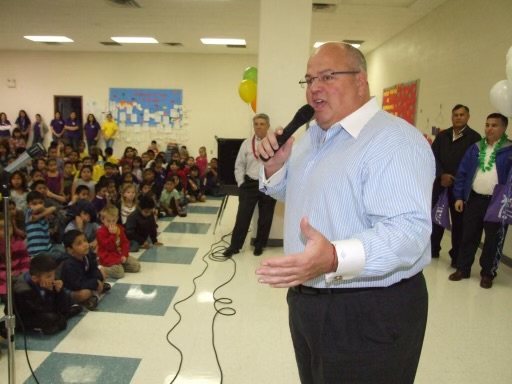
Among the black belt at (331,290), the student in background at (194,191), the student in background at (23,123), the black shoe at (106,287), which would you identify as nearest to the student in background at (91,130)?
the student in background at (23,123)

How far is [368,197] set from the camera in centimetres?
105

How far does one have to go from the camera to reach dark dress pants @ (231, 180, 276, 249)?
14.4ft

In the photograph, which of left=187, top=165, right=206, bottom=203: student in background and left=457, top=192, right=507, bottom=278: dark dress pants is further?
left=187, top=165, right=206, bottom=203: student in background

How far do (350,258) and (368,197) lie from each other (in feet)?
0.66

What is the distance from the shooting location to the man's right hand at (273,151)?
1355 millimetres

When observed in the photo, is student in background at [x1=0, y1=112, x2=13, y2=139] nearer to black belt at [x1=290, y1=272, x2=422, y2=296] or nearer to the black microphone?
the black microphone

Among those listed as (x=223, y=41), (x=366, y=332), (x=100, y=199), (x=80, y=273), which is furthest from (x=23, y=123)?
(x=366, y=332)

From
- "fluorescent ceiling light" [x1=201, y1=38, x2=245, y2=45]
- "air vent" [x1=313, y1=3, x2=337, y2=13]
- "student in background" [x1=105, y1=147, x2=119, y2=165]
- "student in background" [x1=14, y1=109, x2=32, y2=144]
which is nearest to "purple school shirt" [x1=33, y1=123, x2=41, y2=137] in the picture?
"student in background" [x1=14, y1=109, x2=32, y2=144]

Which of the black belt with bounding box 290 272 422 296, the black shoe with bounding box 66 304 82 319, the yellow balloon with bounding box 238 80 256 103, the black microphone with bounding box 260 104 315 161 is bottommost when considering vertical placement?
the black shoe with bounding box 66 304 82 319

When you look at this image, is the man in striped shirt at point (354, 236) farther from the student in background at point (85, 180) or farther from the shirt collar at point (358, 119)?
the student in background at point (85, 180)

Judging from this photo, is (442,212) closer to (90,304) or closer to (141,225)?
(141,225)

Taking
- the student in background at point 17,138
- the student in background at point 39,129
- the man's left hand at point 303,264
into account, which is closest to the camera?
the man's left hand at point 303,264

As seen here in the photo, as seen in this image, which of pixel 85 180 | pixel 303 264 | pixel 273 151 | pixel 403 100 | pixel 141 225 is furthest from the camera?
pixel 403 100

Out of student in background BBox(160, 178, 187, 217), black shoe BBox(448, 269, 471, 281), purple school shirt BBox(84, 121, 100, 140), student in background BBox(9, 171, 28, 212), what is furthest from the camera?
purple school shirt BBox(84, 121, 100, 140)
